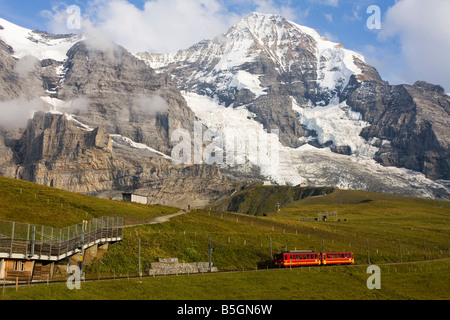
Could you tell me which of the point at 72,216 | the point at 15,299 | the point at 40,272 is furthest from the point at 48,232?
→ the point at 72,216

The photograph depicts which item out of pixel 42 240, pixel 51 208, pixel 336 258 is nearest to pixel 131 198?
pixel 51 208

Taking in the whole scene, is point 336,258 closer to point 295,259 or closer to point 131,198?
point 295,259

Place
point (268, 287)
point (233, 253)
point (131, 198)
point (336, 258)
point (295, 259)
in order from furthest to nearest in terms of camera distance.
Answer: point (131, 198) → point (336, 258) → point (233, 253) → point (295, 259) → point (268, 287)

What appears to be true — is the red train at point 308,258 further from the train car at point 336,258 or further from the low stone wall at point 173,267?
the low stone wall at point 173,267

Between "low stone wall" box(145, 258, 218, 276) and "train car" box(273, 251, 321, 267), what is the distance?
11.0 m

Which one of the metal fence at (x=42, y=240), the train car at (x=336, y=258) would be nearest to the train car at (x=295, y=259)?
the train car at (x=336, y=258)

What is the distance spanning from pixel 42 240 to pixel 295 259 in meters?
42.4

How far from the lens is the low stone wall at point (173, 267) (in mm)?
73750

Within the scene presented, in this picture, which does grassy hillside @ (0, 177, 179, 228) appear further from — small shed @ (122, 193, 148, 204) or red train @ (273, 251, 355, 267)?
red train @ (273, 251, 355, 267)

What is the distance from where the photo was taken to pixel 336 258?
92250mm
